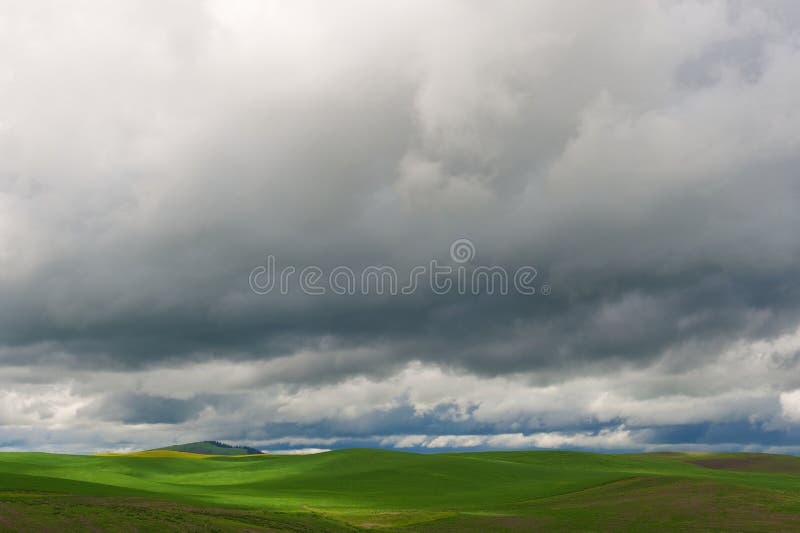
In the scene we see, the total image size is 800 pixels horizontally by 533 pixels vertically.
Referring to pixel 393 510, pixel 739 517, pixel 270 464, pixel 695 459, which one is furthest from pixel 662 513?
pixel 695 459

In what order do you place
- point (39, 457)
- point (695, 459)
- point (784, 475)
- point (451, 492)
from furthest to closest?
point (695, 459)
point (39, 457)
point (784, 475)
point (451, 492)

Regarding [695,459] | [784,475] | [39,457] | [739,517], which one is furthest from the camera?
[695,459]

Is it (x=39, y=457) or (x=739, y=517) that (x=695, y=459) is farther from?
(x=39, y=457)

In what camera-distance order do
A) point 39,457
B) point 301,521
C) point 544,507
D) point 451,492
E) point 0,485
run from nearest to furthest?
1. point 301,521
2. point 0,485
3. point 544,507
4. point 451,492
5. point 39,457

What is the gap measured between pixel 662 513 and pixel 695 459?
13122 centimetres

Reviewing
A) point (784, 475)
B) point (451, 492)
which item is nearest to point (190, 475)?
point (451, 492)

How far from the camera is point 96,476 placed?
12506 cm

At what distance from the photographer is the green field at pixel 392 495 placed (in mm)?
58344

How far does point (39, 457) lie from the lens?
153 metres

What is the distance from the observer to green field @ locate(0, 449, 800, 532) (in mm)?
58344

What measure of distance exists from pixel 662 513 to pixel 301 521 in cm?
4164

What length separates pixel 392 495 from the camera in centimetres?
10644

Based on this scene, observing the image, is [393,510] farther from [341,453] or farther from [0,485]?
[341,453]

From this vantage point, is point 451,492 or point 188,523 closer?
point 188,523
